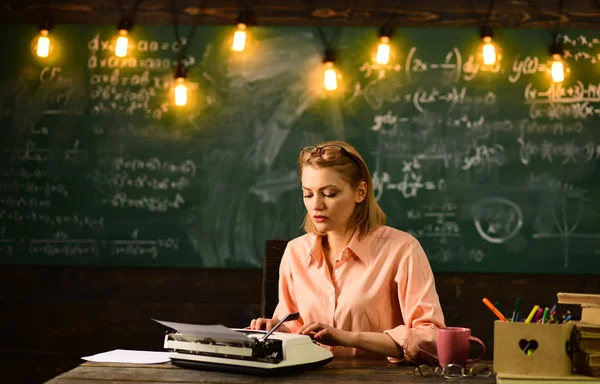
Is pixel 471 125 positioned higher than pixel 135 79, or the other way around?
pixel 135 79

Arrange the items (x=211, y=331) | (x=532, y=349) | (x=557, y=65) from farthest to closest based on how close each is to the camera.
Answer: (x=557, y=65) < (x=211, y=331) < (x=532, y=349)

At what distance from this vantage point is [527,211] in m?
4.00

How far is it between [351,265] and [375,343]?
0.34 meters

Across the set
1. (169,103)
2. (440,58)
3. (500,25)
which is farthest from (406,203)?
(169,103)

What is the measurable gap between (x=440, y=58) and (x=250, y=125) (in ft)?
3.73

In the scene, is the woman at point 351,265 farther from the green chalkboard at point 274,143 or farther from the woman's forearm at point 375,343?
the green chalkboard at point 274,143

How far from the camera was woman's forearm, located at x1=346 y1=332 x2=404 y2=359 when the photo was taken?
1.95 m

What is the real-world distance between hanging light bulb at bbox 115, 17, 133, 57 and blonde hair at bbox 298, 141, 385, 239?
2121mm

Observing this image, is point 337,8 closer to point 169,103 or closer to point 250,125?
point 250,125

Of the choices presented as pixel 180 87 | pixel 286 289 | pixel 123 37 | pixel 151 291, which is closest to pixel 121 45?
pixel 123 37

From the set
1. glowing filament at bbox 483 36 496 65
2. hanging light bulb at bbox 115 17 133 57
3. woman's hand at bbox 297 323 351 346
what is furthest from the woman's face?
hanging light bulb at bbox 115 17 133 57

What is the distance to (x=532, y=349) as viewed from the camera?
5.15 ft

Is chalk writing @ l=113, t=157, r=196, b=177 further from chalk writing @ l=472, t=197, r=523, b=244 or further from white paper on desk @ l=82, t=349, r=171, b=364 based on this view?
white paper on desk @ l=82, t=349, r=171, b=364

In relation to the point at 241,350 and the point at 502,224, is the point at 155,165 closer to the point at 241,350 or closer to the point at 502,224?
the point at 502,224
